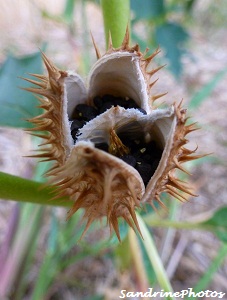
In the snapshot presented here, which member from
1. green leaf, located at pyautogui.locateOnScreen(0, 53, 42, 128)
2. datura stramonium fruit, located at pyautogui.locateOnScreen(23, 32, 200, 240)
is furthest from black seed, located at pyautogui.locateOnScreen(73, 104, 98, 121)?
green leaf, located at pyautogui.locateOnScreen(0, 53, 42, 128)

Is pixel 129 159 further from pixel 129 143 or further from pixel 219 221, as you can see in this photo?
pixel 219 221

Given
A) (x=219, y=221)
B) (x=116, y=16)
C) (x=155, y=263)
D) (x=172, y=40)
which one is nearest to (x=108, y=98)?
(x=116, y=16)

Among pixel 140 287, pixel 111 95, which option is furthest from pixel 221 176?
pixel 111 95

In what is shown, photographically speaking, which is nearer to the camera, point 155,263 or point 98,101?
point 98,101

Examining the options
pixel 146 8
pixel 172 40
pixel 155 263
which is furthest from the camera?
pixel 172 40

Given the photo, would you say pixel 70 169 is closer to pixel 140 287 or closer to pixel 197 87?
pixel 140 287
